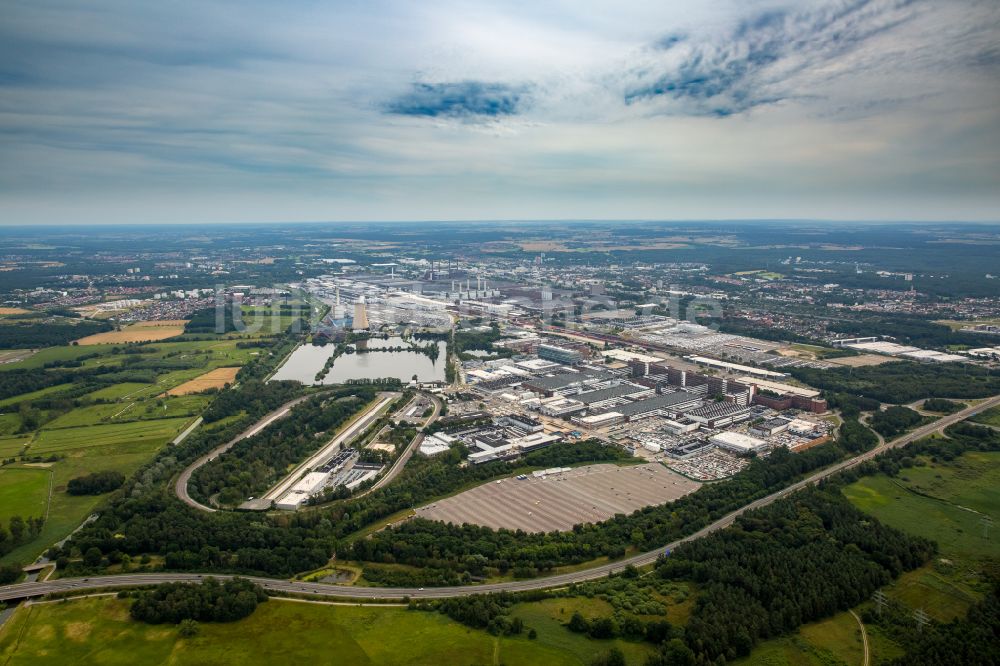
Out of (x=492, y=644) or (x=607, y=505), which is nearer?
(x=492, y=644)

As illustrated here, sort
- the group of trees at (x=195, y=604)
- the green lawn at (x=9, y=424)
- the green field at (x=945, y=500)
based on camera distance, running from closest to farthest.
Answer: the group of trees at (x=195, y=604)
the green field at (x=945, y=500)
the green lawn at (x=9, y=424)

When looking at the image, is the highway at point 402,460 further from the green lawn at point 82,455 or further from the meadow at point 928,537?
the meadow at point 928,537

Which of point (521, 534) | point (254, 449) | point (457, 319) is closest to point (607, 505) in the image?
point (521, 534)

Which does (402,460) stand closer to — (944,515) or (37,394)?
(944,515)

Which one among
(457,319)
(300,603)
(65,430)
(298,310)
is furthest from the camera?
(298,310)

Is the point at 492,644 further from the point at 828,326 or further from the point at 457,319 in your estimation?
the point at 828,326

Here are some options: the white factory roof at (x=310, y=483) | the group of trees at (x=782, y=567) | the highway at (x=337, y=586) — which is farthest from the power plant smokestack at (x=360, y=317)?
the group of trees at (x=782, y=567)

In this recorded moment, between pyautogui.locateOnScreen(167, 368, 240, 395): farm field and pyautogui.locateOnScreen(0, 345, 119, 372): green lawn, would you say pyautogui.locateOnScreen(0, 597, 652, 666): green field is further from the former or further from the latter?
pyautogui.locateOnScreen(0, 345, 119, 372): green lawn
